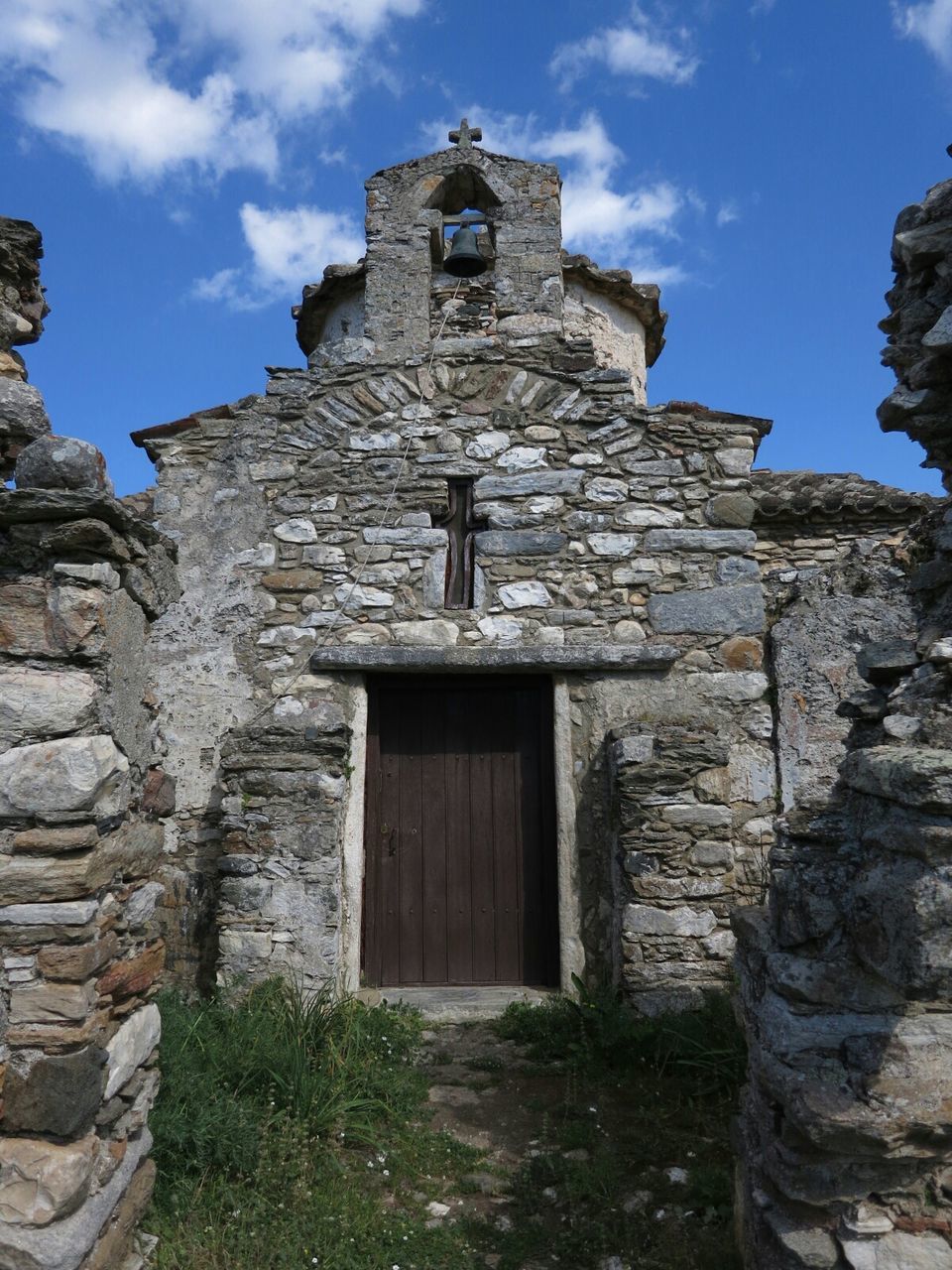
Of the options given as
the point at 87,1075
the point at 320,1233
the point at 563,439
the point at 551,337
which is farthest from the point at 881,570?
the point at 87,1075

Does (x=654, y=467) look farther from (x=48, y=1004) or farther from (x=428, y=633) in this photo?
(x=48, y=1004)

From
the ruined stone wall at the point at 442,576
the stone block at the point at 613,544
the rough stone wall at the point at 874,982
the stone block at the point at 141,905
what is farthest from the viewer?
the stone block at the point at 613,544

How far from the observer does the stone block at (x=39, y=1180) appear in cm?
219

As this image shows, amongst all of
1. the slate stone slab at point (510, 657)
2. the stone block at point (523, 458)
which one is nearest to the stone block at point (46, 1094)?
the slate stone slab at point (510, 657)

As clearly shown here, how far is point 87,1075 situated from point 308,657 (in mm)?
3251

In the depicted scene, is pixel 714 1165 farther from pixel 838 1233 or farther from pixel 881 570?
pixel 881 570

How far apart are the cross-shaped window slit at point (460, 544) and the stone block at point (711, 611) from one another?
3.68 feet

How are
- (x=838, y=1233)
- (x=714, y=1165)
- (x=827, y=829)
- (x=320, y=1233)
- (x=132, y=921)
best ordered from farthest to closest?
(x=714, y=1165) → (x=320, y=1233) → (x=132, y=921) → (x=827, y=829) → (x=838, y=1233)

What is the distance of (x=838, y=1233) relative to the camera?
220cm

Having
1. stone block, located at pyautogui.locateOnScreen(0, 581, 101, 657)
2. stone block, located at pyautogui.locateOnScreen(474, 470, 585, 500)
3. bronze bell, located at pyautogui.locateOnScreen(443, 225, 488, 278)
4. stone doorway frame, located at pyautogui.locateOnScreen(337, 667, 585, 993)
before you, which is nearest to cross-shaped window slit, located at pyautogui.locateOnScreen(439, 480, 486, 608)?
stone block, located at pyautogui.locateOnScreen(474, 470, 585, 500)

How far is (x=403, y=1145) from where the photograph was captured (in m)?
3.57

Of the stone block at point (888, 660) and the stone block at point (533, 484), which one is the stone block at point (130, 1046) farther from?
the stone block at point (533, 484)

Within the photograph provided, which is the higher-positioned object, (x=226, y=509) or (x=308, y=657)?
(x=226, y=509)

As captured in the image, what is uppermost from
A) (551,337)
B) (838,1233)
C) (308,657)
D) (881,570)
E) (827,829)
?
(551,337)
